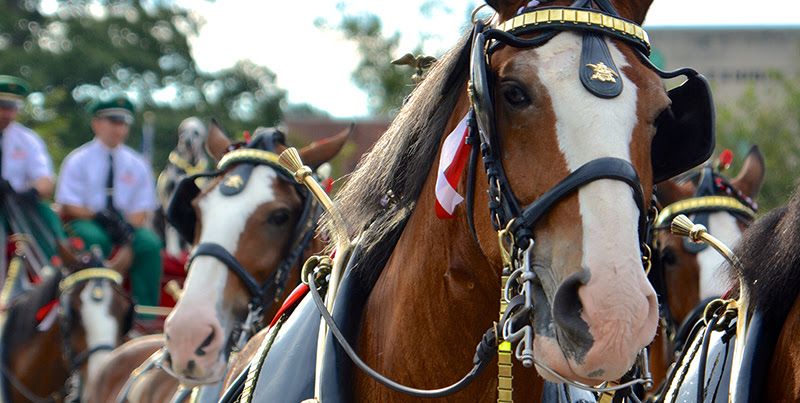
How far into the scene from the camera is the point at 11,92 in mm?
8055

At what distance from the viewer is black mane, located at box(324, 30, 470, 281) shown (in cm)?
247

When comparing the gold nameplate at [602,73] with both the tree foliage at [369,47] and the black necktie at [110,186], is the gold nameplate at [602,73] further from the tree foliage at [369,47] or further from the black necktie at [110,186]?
the tree foliage at [369,47]

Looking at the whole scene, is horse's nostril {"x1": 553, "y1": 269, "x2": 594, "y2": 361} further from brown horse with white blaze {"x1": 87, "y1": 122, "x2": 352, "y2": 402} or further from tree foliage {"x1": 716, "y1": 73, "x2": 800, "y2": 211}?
tree foliage {"x1": 716, "y1": 73, "x2": 800, "y2": 211}

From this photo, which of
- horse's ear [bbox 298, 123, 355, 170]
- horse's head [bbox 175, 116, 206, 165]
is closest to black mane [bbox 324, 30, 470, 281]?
horse's ear [bbox 298, 123, 355, 170]

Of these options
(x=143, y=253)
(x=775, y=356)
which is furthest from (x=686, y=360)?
(x=143, y=253)

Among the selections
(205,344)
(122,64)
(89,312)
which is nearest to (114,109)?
(89,312)

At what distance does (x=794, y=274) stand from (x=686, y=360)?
2.66ft

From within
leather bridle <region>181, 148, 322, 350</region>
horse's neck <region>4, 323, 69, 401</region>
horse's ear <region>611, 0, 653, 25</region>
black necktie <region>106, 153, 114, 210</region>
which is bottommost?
horse's neck <region>4, 323, 69, 401</region>

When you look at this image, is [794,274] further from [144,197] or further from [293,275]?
[144,197]

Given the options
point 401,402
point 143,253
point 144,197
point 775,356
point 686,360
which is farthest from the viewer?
point 144,197

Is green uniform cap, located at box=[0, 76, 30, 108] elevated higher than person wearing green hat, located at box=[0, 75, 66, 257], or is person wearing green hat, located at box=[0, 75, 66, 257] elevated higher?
green uniform cap, located at box=[0, 76, 30, 108]

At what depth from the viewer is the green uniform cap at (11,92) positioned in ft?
26.2

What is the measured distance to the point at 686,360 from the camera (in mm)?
3369

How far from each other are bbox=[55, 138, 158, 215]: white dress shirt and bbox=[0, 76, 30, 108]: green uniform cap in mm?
700
